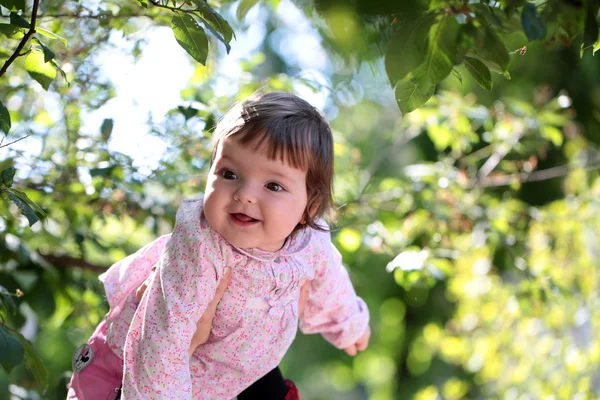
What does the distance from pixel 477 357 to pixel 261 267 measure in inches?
101

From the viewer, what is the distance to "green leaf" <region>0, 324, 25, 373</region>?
120 centimetres

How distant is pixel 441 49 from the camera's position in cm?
93

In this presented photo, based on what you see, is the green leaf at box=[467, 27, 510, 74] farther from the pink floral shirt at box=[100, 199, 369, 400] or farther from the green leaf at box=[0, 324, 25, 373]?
the green leaf at box=[0, 324, 25, 373]

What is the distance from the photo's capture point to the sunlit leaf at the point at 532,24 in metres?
0.86

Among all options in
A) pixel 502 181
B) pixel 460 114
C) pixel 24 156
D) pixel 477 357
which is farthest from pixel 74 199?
pixel 477 357

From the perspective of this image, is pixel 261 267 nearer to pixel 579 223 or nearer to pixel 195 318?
pixel 195 318

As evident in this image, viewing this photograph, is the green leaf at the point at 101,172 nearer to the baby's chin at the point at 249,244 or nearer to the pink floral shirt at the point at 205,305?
the pink floral shirt at the point at 205,305

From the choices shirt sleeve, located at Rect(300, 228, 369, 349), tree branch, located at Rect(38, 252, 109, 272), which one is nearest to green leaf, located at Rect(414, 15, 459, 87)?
shirt sleeve, located at Rect(300, 228, 369, 349)

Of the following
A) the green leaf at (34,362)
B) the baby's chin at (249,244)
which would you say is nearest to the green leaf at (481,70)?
the baby's chin at (249,244)

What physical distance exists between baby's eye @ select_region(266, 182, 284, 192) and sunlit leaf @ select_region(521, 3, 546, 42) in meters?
0.53

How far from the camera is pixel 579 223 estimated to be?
9.93 ft

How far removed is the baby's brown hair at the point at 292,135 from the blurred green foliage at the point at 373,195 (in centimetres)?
13

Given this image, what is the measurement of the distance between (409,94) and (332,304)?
647mm

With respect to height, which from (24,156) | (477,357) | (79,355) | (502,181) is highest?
(24,156)
